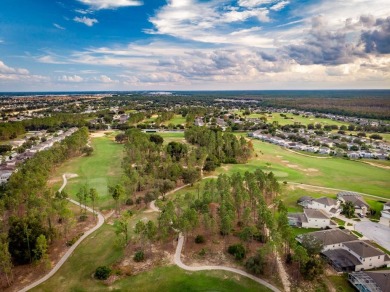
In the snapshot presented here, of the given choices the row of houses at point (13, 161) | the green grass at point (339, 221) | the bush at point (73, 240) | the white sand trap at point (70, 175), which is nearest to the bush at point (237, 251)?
the green grass at point (339, 221)

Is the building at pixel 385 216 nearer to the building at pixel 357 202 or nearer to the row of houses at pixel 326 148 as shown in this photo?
the building at pixel 357 202

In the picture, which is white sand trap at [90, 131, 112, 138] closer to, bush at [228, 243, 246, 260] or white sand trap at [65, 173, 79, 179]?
white sand trap at [65, 173, 79, 179]

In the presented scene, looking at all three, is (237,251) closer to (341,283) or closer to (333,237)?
(341,283)

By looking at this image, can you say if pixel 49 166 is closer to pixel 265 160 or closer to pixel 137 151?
pixel 137 151

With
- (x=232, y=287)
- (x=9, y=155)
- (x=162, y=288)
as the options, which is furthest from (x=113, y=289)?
(x=9, y=155)

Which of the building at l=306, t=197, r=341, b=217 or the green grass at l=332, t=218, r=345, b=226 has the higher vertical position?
the building at l=306, t=197, r=341, b=217

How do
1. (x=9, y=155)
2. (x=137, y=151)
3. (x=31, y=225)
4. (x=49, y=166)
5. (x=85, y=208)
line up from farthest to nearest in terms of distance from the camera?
(x=9, y=155), (x=137, y=151), (x=49, y=166), (x=85, y=208), (x=31, y=225)

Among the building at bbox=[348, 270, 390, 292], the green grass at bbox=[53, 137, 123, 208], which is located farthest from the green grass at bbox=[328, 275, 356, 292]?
the green grass at bbox=[53, 137, 123, 208]
